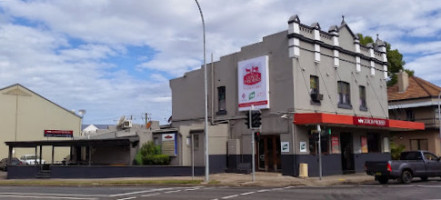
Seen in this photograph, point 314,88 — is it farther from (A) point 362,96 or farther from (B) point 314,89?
(A) point 362,96

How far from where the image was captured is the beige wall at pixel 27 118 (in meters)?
50.7

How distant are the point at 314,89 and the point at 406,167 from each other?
24.9 ft

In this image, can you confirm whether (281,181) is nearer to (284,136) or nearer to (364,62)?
(284,136)

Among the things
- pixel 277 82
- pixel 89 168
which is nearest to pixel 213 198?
pixel 277 82

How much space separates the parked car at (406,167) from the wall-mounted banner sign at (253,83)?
7.52m

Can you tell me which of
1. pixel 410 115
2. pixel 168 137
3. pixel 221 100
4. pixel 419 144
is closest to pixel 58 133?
pixel 168 137

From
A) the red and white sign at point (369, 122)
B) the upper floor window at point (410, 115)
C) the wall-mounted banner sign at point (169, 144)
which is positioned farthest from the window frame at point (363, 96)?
the upper floor window at point (410, 115)

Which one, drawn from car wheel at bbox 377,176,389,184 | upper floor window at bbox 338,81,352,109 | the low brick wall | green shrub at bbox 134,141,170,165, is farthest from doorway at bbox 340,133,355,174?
green shrub at bbox 134,141,170,165

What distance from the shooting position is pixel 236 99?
2850cm

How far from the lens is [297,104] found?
993 inches

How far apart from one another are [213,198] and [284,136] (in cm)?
1107

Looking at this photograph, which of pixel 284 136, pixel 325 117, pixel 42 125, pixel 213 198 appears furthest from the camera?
pixel 42 125

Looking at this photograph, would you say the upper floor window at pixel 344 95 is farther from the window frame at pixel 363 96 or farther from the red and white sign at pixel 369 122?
the red and white sign at pixel 369 122

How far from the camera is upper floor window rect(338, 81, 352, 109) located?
1126 inches
